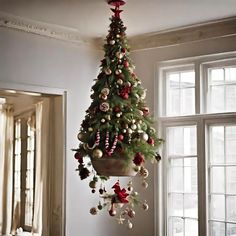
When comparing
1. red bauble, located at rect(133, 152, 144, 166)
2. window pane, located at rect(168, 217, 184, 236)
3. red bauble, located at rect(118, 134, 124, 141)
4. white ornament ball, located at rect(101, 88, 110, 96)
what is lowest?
window pane, located at rect(168, 217, 184, 236)

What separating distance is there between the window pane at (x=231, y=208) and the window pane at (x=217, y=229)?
0.39 ft

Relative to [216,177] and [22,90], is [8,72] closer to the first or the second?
[22,90]

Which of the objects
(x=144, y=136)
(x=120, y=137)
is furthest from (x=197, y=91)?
(x=120, y=137)

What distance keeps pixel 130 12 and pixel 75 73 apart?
4.04 feet

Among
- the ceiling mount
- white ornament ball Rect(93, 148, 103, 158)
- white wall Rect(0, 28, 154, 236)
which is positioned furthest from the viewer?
white wall Rect(0, 28, 154, 236)

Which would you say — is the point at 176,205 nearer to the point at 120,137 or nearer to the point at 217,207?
the point at 217,207

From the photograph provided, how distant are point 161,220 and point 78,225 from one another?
3.13ft

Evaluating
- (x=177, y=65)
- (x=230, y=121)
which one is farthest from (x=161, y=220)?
(x=177, y=65)

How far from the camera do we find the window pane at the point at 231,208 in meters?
5.27

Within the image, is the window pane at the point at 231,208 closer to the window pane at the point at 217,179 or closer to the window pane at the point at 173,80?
the window pane at the point at 217,179

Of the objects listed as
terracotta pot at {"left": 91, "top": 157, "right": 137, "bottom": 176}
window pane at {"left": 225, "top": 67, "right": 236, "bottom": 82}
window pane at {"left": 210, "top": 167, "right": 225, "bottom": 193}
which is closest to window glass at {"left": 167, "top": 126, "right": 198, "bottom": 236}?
window pane at {"left": 210, "top": 167, "right": 225, "bottom": 193}

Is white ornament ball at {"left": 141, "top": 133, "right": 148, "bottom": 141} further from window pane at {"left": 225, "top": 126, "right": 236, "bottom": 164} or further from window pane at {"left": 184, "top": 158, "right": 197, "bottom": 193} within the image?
window pane at {"left": 184, "top": 158, "right": 197, "bottom": 193}

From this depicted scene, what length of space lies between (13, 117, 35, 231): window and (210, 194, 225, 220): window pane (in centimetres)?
256

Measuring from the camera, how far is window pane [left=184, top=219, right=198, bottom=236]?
18.3ft
